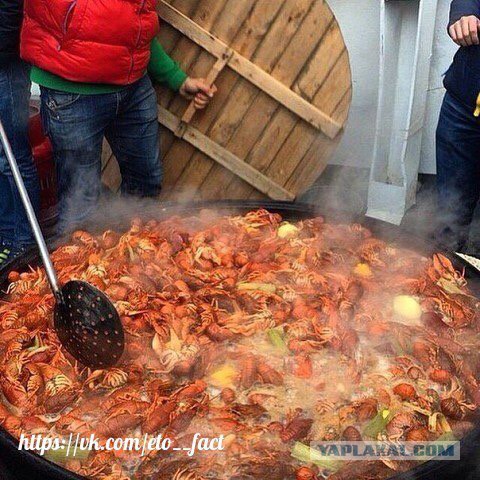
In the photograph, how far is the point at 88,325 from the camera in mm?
2494

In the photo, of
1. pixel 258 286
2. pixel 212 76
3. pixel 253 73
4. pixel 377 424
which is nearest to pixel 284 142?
pixel 253 73

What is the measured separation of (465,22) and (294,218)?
73.0 inches

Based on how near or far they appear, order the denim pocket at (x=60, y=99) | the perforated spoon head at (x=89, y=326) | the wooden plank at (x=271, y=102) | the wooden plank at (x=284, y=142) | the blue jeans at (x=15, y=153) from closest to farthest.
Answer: the perforated spoon head at (x=89, y=326) < the denim pocket at (x=60, y=99) < the blue jeans at (x=15, y=153) < the wooden plank at (x=271, y=102) < the wooden plank at (x=284, y=142)

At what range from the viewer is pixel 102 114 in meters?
4.32

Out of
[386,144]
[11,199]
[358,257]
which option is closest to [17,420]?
[358,257]

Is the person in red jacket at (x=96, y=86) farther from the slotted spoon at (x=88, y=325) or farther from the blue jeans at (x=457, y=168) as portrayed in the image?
the blue jeans at (x=457, y=168)

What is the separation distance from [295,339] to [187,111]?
3132 millimetres

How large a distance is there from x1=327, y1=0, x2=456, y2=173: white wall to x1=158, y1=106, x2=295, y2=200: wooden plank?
129 centimetres

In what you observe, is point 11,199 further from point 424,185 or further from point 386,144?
point 424,185

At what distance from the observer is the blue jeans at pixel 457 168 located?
4.58 m

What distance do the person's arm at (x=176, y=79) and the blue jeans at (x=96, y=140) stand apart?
0.63 ft

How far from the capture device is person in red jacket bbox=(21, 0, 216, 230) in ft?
12.6

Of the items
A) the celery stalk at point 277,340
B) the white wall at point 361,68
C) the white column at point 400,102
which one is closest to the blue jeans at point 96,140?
the celery stalk at point 277,340

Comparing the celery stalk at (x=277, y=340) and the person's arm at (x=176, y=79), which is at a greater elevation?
the celery stalk at (x=277, y=340)
